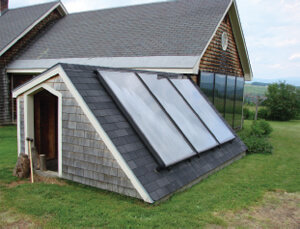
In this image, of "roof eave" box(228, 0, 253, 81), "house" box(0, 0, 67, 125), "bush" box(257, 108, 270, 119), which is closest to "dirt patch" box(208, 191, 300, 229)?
"roof eave" box(228, 0, 253, 81)

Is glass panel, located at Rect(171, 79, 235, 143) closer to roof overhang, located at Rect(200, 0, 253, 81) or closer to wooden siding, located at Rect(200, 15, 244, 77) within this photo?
wooden siding, located at Rect(200, 15, 244, 77)

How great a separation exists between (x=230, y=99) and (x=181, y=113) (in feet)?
22.2

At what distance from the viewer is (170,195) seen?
4.81 m

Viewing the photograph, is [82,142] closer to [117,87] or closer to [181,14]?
[117,87]

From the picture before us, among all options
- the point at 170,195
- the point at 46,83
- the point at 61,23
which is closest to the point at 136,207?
the point at 170,195

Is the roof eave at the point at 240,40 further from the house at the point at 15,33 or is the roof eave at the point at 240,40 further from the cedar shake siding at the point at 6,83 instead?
the cedar shake siding at the point at 6,83

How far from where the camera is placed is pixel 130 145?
15.9 feet

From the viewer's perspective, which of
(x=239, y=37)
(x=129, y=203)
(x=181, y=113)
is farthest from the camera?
(x=239, y=37)

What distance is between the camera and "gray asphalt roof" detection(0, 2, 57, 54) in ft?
49.4

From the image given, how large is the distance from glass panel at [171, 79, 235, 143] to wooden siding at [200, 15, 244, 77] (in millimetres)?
2114

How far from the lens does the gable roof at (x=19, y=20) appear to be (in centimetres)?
1477

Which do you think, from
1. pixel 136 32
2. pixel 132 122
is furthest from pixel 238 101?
pixel 132 122

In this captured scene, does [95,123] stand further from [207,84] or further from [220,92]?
[220,92]

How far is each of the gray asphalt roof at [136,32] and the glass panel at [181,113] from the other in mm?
3449
